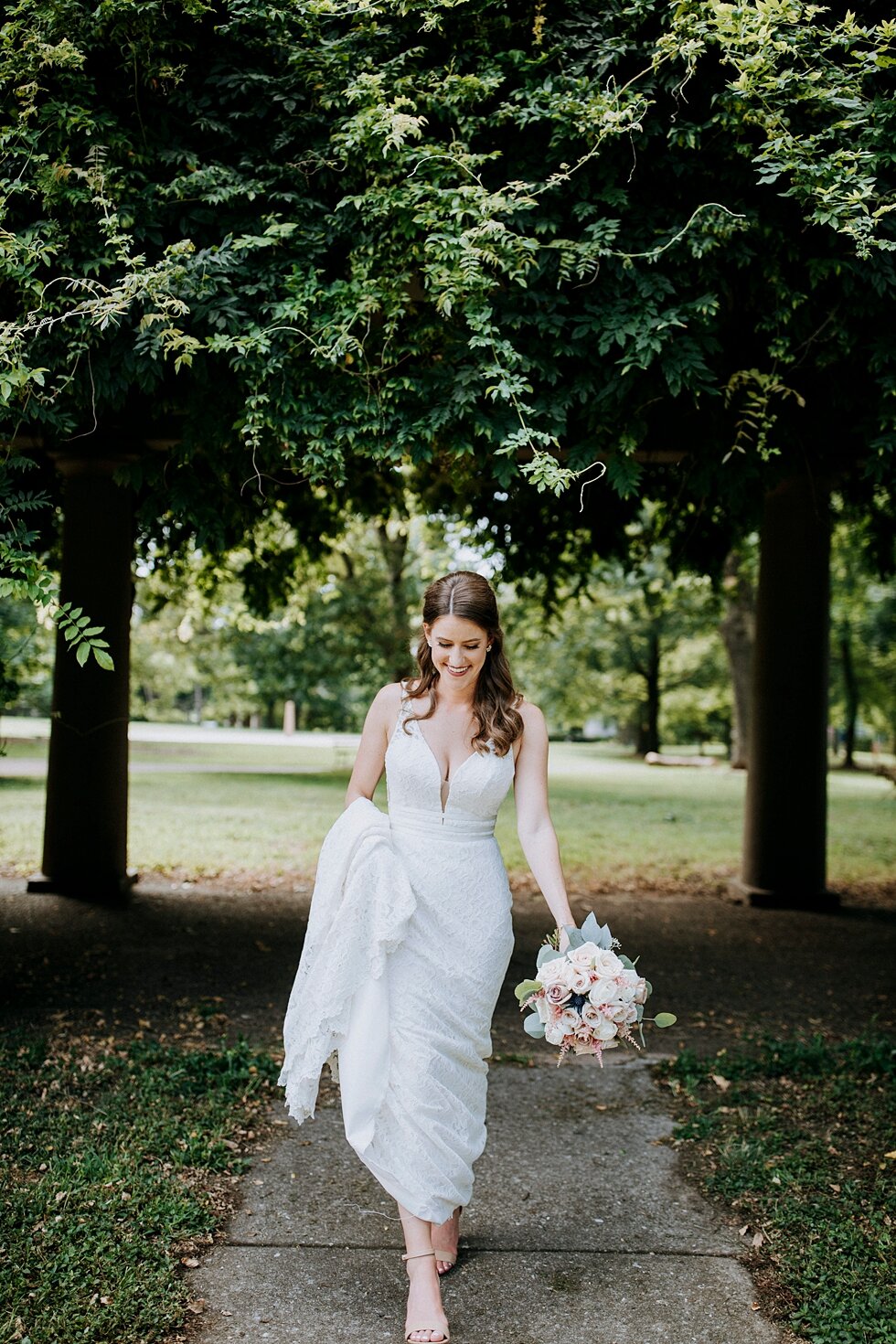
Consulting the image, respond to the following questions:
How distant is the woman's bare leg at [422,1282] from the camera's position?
10.5ft

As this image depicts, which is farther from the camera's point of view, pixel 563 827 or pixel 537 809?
pixel 563 827

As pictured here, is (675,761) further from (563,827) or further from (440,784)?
(440,784)

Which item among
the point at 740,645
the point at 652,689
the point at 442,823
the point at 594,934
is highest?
the point at 740,645

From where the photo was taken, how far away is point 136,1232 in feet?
12.2

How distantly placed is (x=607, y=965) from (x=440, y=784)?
810mm

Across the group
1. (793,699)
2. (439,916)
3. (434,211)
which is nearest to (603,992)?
(439,916)

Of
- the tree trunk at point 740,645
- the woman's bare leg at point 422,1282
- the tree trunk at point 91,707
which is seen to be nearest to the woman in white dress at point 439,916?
the woman's bare leg at point 422,1282

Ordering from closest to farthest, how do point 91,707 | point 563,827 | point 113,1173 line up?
point 113,1173 < point 91,707 < point 563,827

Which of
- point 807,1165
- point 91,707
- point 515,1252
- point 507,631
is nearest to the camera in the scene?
point 515,1252

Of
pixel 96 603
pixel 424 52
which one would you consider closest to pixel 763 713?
pixel 96 603

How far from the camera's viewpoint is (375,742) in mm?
3705

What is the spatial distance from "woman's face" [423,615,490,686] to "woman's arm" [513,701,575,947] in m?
0.26

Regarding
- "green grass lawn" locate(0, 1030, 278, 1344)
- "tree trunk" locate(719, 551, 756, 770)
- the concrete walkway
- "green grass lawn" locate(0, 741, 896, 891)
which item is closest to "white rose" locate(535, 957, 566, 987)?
the concrete walkway

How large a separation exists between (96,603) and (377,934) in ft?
21.1
